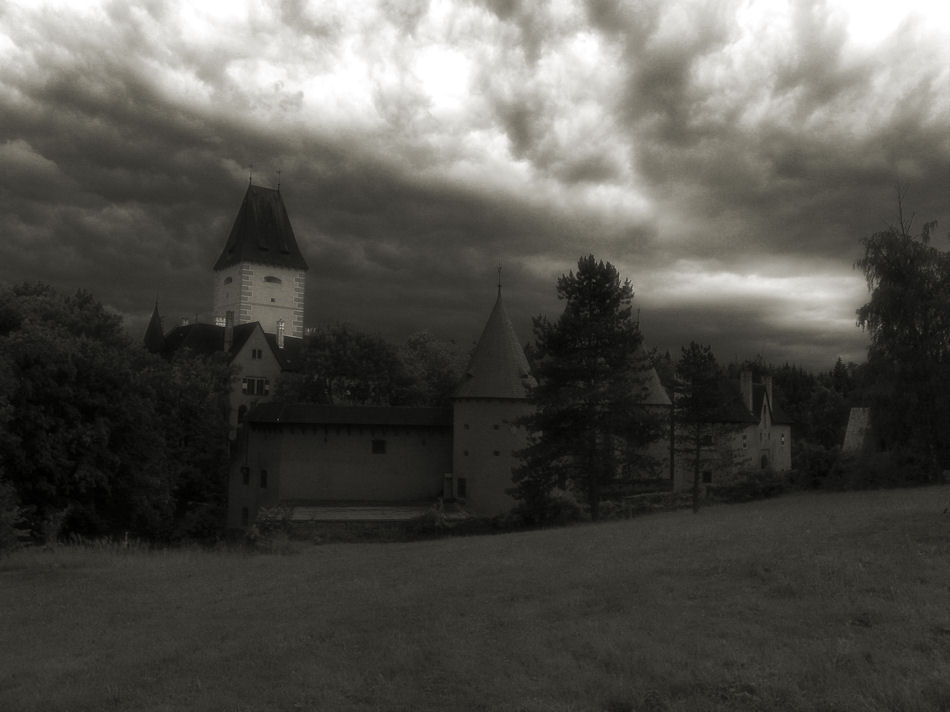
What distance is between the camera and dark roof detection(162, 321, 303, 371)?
5491 cm

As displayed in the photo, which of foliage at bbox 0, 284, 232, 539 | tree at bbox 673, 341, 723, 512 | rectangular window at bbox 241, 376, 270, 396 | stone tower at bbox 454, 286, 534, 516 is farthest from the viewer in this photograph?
rectangular window at bbox 241, 376, 270, 396

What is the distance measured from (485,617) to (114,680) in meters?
4.47

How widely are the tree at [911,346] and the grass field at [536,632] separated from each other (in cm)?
1622

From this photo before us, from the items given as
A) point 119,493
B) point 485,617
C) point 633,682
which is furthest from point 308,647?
point 119,493

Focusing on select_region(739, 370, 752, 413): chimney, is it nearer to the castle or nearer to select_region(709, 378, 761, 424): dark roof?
select_region(709, 378, 761, 424): dark roof

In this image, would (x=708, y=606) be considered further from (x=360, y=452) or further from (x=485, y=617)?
(x=360, y=452)

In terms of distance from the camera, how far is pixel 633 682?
7.85 m

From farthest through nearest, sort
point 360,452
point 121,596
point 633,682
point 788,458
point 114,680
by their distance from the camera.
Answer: point 788,458 < point 360,452 < point 121,596 < point 114,680 < point 633,682

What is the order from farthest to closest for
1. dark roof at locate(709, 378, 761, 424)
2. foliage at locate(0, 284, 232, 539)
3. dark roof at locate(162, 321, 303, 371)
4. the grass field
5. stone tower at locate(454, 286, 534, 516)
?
dark roof at locate(162, 321, 303, 371) < dark roof at locate(709, 378, 761, 424) < stone tower at locate(454, 286, 534, 516) < foliage at locate(0, 284, 232, 539) < the grass field

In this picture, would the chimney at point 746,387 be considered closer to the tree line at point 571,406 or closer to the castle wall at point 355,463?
the tree line at point 571,406

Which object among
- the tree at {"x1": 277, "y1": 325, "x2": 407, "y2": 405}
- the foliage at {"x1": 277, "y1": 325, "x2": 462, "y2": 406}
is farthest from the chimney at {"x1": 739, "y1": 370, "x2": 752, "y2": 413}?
the tree at {"x1": 277, "y1": 325, "x2": 407, "y2": 405}

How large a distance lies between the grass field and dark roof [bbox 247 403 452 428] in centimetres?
2093

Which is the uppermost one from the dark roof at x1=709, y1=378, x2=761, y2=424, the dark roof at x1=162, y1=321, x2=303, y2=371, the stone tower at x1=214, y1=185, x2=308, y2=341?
the stone tower at x1=214, y1=185, x2=308, y2=341

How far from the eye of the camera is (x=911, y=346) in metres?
31.5
